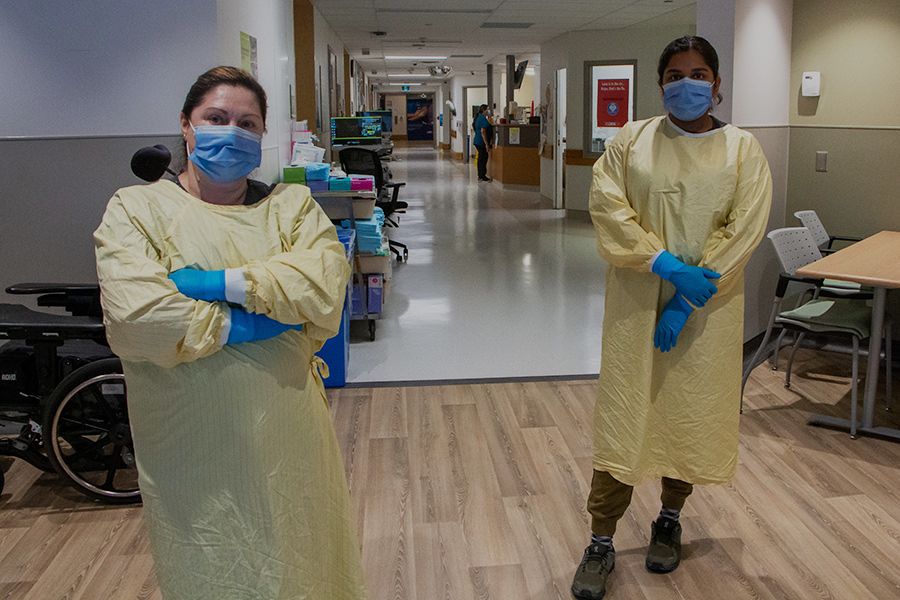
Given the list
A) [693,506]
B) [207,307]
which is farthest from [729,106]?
[207,307]

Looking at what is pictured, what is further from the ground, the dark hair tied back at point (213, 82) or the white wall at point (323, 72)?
the white wall at point (323, 72)

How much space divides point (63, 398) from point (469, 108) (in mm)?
23782

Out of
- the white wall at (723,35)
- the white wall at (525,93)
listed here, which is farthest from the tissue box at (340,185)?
the white wall at (525,93)

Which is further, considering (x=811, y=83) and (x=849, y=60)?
(x=811, y=83)

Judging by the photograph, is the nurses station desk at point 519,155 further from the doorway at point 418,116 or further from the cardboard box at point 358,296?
the doorway at point 418,116

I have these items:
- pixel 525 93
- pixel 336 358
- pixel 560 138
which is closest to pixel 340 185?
pixel 336 358

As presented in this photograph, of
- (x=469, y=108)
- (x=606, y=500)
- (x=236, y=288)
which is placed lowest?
(x=606, y=500)

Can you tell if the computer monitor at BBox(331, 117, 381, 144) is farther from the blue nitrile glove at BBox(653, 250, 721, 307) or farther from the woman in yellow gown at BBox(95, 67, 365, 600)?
the woman in yellow gown at BBox(95, 67, 365, 600)

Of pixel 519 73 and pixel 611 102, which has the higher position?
pixel 519 73

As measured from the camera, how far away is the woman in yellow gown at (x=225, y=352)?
5.39ft

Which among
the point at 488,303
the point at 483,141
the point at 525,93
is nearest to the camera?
the point at 488,303

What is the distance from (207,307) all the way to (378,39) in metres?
12.4

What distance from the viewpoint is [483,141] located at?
1773 cm

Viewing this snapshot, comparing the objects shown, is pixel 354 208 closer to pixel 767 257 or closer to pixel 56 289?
pixel 56 289
